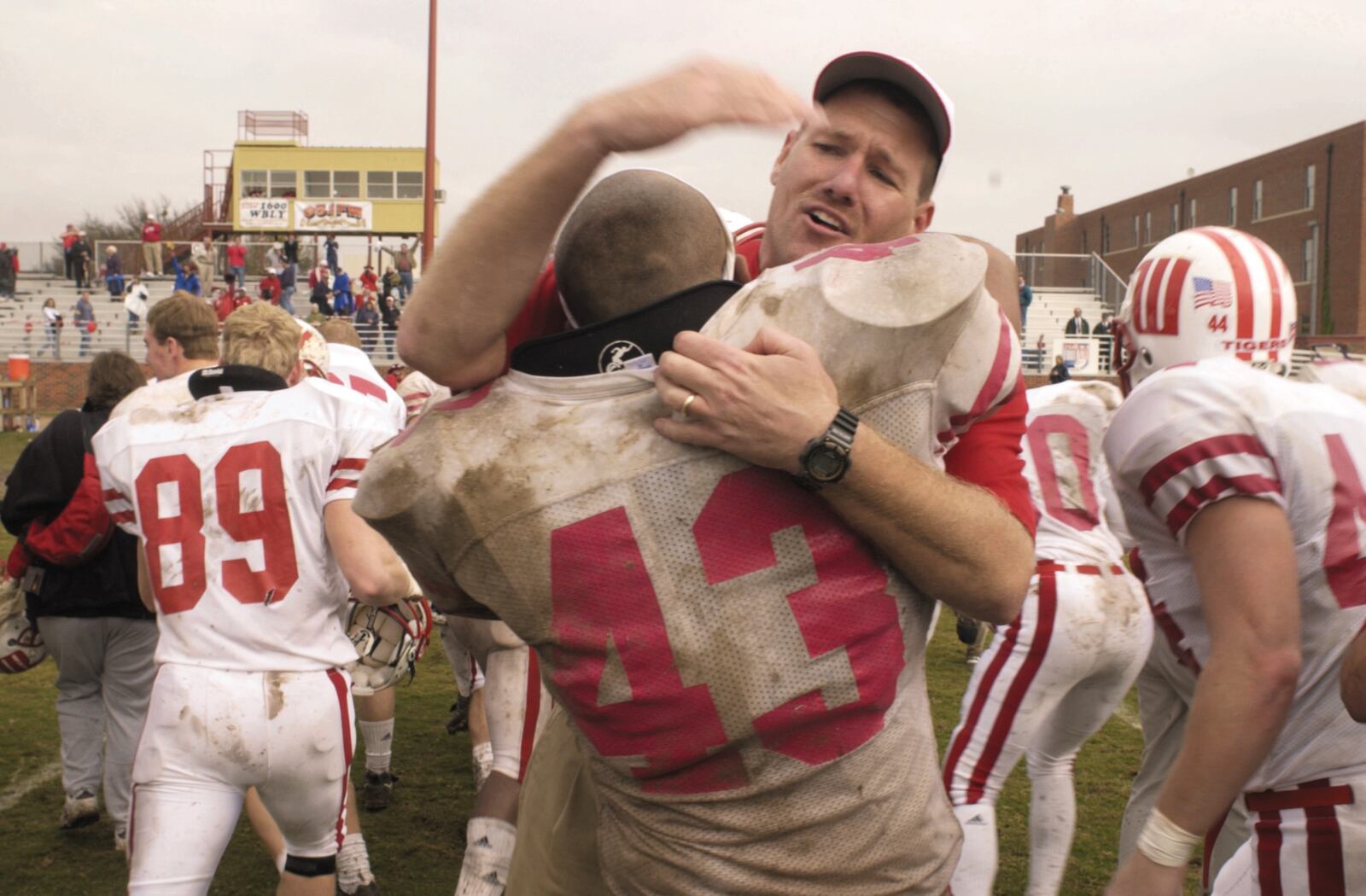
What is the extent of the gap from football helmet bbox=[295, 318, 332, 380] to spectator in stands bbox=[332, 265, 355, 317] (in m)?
28.3

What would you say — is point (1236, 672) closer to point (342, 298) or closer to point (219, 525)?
point (219, 525)

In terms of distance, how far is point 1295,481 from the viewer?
2.18 m

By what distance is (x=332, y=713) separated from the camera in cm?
351

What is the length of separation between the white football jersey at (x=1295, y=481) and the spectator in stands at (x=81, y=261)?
4033 cm

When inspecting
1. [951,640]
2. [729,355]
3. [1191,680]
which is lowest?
[951,640]

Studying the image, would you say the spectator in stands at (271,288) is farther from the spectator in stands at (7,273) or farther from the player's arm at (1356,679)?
the player's arm at (1356,679)

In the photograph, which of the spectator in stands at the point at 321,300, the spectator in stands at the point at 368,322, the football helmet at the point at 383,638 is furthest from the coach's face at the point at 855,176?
the spectator in stands at the point at 321,300

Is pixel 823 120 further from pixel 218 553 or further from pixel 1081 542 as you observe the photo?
pixel 1081 542

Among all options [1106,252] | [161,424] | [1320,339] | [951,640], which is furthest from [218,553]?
[1106,252]

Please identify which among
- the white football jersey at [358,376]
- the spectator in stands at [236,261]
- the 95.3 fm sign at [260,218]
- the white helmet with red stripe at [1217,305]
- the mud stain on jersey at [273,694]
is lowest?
the mud stain on jersey at [273,694]

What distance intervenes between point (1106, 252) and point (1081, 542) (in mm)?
61888

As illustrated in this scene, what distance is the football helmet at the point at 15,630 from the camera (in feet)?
17.0

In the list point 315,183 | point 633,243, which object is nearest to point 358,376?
point 633,243

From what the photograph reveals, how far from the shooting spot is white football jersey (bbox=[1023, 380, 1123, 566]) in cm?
430
